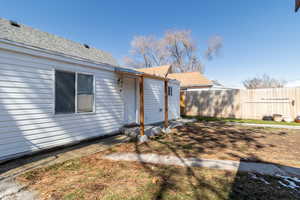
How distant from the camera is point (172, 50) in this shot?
82.5 ft

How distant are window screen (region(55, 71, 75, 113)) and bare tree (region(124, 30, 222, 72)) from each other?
22.2 metres

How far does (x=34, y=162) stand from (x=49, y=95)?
5.23ft

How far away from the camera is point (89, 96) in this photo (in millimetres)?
4980

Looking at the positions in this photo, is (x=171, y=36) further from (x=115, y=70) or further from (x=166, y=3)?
(x=115, y=70)

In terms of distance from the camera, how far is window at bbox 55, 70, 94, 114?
4228 millimetres

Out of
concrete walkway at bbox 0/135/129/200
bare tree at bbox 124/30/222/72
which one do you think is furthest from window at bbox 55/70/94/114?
bare tree at bbox 124/30/222/72

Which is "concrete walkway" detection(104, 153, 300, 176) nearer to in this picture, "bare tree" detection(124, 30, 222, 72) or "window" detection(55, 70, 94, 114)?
"window" detection(55, 70, 94, 114)

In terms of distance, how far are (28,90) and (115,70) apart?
2.82 m

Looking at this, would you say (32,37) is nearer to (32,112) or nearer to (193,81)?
(32,112)

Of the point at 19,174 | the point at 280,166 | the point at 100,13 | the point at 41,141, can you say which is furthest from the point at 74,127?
the point at 100,13

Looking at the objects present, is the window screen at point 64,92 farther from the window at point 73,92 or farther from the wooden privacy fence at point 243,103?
the wooden privacy fence at point 243,103

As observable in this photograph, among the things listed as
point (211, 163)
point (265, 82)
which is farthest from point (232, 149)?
point (265, 82)

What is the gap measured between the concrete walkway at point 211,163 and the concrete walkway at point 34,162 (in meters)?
0.87

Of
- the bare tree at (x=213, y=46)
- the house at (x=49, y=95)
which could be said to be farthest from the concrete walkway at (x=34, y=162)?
the bare tree at (x=213, y=46)
